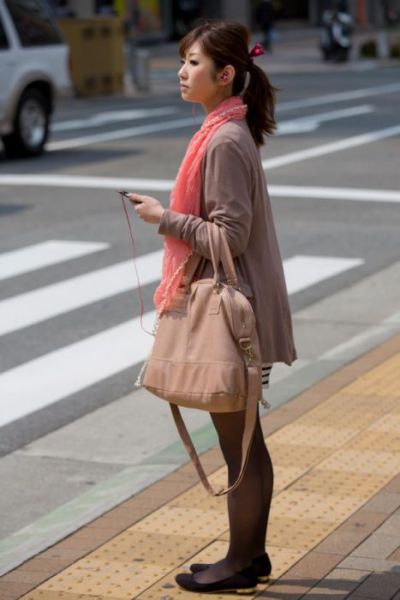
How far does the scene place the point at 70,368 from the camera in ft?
28.0

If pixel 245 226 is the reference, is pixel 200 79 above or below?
above

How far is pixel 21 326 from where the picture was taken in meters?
9.62

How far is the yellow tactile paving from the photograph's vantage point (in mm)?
4934

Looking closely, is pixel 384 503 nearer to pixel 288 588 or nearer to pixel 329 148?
pixel 288 588

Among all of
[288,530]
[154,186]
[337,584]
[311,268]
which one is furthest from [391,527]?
[154,186]

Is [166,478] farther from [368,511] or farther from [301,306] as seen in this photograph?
[301,306]

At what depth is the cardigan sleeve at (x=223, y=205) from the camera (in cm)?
446

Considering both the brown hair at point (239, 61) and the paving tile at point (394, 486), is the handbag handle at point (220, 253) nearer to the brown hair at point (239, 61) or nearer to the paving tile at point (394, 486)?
the brown hair at point (239, 61)

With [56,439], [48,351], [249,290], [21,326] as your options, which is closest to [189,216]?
[249,290]

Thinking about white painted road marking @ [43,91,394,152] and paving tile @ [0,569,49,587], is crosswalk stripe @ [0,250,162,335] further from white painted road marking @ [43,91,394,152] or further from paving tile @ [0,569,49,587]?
white painted road marking @ [43,91,394,152]

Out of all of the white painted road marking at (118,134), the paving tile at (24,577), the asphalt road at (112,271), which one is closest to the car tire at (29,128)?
the asphalt road at (112,271)

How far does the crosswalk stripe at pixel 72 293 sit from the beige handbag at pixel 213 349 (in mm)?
5043

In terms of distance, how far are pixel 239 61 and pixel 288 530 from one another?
1.80 metres

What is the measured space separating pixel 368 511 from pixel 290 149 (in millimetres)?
14090
